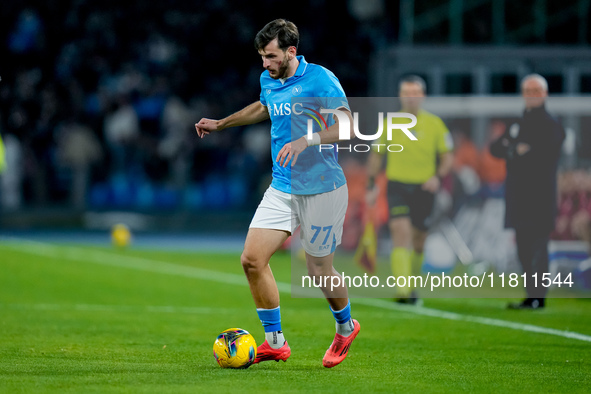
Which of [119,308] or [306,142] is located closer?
[306,142]

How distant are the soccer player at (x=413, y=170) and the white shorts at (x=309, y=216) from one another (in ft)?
14.5

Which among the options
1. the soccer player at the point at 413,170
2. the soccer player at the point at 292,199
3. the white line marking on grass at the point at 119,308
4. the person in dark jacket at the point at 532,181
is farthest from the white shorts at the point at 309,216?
the person in dark jacket at the point at 532,181

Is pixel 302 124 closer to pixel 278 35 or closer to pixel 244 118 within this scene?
pixel 244 118

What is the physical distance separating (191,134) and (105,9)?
4447mm

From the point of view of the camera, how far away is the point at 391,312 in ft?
35.3

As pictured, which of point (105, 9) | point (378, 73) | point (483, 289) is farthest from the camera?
point (105, 9)

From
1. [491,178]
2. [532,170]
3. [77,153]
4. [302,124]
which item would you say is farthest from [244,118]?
[77,153]

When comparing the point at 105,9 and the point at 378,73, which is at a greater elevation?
the point at 105,9

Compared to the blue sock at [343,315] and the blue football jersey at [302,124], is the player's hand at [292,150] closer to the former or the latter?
the blue football jersey at [302,124]

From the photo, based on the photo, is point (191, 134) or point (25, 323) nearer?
point (25, 323)

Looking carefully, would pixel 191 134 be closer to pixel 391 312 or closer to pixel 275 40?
pixel 391 312

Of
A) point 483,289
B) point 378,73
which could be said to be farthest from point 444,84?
point 483,289

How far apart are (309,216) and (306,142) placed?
679 mm

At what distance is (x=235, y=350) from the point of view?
22.4ft
